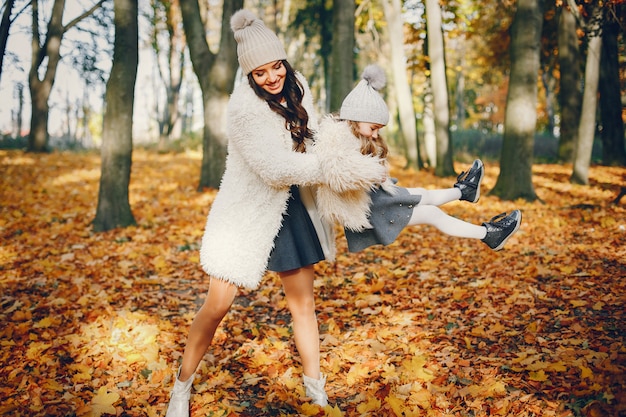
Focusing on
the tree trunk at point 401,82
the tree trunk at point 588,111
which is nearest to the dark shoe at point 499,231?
the tree trunk at point 588,111

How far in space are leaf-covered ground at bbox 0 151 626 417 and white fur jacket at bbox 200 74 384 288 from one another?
3.34 feet

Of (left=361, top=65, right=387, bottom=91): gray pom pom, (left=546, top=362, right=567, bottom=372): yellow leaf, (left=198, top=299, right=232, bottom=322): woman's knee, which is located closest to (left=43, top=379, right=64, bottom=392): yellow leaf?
(left=198, top=299, right=232, bottom=322): woman's knee

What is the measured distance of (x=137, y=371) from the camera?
334 centimetres

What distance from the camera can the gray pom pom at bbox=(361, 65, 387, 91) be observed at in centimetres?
260

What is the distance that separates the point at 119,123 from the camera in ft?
22.9

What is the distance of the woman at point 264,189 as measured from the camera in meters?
2.32

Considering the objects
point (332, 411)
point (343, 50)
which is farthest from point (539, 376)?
point (343, 50)

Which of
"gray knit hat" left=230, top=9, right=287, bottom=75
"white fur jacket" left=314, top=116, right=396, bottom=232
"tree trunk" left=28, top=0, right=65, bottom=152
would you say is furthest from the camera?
"tree trunk" left=28, top=0, right=65, bottom=152

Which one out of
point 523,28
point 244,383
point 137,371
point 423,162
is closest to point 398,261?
point 244,383

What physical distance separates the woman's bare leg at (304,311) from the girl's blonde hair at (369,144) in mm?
730

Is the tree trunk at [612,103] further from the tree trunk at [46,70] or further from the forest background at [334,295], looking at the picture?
the tree trunk at [46,70]

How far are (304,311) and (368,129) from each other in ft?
3.61

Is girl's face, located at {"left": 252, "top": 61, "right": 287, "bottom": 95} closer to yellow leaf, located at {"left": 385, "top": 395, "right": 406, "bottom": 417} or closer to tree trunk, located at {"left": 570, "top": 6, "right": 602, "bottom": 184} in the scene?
yellow leaf, located at {"left": 385, "top": 395, "right": 406, "bottom": 417}

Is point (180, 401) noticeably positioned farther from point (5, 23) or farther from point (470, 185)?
point (5, 23)
